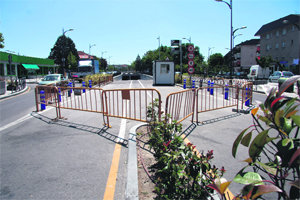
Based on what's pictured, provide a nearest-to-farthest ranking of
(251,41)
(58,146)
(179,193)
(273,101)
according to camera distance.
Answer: (273,101), (179,193), (58,146), (251,41)

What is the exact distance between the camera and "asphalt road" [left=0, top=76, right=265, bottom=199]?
353cm

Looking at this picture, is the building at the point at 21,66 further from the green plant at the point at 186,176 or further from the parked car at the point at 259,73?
the green plant at the point at 186,176

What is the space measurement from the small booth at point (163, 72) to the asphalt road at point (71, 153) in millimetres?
20264

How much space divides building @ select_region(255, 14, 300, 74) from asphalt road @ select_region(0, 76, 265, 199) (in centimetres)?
4218

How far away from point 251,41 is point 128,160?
87.0 metres

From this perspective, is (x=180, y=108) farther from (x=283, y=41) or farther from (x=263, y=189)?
(x=283, y=41)

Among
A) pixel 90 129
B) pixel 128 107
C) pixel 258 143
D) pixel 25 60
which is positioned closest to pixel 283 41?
pixel 128 107

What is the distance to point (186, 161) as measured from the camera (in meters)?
2.95

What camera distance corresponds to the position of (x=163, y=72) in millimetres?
28609

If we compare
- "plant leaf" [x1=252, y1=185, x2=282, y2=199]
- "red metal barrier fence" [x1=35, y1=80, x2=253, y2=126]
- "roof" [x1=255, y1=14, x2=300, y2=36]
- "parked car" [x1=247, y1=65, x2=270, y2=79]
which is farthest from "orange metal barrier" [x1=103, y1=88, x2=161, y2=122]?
"roof" [x1=255, y1=14, x2=300, y2=36]

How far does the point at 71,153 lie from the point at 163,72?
24.3m

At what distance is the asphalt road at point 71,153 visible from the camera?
3529mm

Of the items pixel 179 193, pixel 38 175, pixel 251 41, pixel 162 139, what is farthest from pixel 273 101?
pixel 251 41

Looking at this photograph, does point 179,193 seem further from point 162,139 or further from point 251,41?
point 251,41
